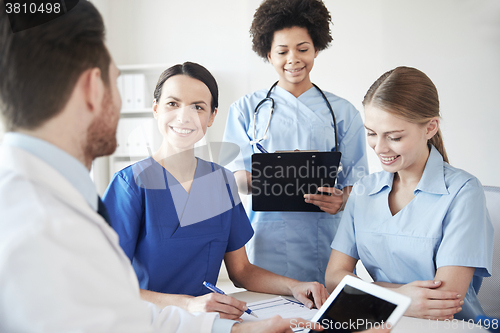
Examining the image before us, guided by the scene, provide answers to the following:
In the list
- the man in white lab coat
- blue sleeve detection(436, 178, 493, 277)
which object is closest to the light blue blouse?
blue sleeve detection(436, 178, 493, 277)

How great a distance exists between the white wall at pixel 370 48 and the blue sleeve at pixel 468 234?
2.00 m

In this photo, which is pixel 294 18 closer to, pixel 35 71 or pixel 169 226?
pixel 169 226

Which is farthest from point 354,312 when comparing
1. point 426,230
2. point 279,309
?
point 426,230

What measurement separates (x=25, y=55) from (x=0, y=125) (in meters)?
0.13

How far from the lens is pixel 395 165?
1151mm

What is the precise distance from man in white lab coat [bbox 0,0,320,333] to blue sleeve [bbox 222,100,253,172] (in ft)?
3.18

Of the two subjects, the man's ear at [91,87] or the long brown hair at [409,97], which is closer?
the man's ear at [91,87]

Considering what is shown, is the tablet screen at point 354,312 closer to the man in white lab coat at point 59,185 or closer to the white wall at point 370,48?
the man in white lab coat at point 59,185

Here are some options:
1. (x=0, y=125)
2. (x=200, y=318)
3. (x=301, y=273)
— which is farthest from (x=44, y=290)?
(x=301, y=273)

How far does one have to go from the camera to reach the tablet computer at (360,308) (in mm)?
671

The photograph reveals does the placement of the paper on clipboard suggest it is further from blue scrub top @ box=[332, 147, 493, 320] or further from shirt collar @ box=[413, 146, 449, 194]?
shirt collar @ box=[413, 146, 449, 194]

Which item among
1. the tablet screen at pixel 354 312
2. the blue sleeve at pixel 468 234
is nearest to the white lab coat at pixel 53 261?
the tablet screen at pixel 354 312

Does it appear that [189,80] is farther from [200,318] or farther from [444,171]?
[444,171]

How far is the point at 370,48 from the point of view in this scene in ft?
9.63
